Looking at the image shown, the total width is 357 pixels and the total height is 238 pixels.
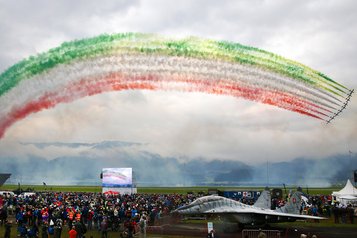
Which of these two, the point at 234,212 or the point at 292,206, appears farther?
the point at 292,206

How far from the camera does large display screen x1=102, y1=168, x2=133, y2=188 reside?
7244cm

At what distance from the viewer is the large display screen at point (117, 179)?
72438 millimetres

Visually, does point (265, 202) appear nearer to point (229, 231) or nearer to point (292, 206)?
point (292, 206)

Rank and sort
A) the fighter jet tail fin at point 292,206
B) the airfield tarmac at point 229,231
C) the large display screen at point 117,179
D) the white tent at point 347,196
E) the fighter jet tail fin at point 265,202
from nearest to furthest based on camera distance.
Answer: the airfield tarmac at point 229,231
the fighter jet tail fin at point 292,206
the fighter jet tail fin at point 265,202
the white tent at point 347,196
the large display screen at point 117,179

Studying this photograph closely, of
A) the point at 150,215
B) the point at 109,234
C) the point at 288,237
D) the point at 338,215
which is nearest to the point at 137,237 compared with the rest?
the point at 109,234

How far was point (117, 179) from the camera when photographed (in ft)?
238

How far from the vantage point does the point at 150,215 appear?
110ft

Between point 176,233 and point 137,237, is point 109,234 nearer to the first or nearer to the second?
point 137,237

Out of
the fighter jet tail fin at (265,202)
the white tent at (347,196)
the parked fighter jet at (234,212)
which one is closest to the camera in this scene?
the parked fighter jet at (234,212)

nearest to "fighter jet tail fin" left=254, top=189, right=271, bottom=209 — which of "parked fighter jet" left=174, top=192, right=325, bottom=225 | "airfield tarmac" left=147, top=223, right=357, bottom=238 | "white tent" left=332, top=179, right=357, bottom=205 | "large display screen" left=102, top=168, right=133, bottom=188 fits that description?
"airfield tarmac" left=147, top=223, right=357, bottom=238

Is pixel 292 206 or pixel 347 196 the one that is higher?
pixel 347 196

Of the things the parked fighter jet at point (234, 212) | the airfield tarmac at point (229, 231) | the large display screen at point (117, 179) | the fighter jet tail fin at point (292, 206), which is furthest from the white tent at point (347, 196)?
the large display screen at point (117, 179)

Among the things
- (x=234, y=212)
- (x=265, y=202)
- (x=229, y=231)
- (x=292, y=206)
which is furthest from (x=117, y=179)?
(x=234, y=212)

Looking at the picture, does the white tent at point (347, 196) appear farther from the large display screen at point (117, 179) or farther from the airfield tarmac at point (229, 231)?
the large display screen at point (117, 179)
